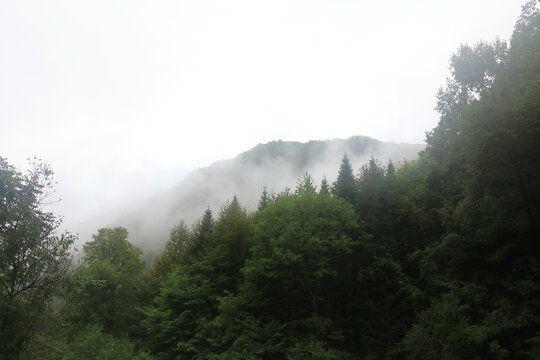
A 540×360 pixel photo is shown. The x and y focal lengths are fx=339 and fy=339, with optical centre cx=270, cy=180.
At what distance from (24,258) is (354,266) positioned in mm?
20943

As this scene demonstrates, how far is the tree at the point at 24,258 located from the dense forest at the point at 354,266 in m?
0.05

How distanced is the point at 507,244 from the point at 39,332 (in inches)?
816

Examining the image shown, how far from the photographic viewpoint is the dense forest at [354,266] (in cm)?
1362

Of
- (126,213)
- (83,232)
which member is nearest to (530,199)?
(126,213)

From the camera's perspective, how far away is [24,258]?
13578mm

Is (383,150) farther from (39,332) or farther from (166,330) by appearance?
(39,332)

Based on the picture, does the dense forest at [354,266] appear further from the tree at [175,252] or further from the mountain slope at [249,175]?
the mountain slope at [249,175]

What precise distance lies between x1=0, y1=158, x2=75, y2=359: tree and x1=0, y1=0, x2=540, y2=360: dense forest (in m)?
0.05

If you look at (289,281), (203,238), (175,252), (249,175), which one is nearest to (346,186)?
(289,281)

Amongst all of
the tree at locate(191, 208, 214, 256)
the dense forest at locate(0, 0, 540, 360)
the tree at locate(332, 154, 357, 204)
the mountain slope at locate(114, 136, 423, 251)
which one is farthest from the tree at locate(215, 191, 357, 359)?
the mountain slope at locate(114, 136, 423, 251)

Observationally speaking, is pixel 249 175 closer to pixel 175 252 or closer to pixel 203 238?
pixel 175 252

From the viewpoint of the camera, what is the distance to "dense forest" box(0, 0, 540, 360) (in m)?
13.6

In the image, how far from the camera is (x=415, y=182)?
30062mm

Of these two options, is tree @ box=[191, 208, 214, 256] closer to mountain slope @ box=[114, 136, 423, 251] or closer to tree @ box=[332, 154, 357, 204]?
tree @ box=[332, 154, 357, 204]
